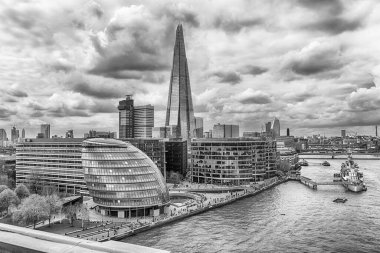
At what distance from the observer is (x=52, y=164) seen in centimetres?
13438

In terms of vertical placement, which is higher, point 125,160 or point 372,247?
point 125,160

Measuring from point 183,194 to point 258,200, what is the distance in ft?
83.9

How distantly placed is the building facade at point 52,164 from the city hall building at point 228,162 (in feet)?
187

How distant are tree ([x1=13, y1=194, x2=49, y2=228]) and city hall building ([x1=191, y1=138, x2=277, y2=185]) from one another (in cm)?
9225

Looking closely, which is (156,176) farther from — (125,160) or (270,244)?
(270,244)

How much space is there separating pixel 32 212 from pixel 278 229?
2012 inches

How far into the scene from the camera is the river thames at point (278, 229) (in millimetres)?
66750

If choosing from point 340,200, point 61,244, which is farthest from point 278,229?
point 61,244

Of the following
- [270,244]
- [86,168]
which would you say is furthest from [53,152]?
[270,244]

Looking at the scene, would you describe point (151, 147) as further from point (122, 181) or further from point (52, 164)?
point (122, 181)

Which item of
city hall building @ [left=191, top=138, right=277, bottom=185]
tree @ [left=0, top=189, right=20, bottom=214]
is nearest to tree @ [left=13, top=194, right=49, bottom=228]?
tree @ [left=0, top=189, right=20, bottom=214]

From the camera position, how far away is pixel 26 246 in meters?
26.4

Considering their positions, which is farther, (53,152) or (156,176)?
(53,152)

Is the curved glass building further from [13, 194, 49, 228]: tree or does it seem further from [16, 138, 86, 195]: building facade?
[16, 138, 86, 195]: building facade
